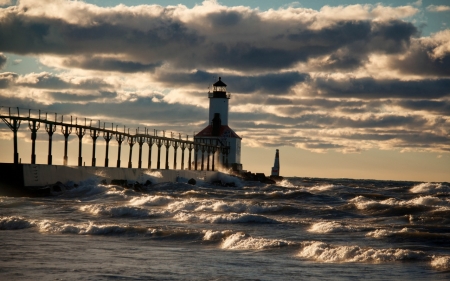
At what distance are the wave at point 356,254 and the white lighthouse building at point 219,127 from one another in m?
68.3

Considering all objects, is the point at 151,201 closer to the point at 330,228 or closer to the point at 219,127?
the point at 330,228

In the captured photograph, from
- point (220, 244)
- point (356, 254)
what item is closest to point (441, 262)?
point (356, 254)

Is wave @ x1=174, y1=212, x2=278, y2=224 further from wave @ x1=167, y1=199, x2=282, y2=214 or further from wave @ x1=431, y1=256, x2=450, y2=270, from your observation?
wave @ x1=431, y1=256, x2=450, y2=270

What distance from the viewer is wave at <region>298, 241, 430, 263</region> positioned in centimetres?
1494

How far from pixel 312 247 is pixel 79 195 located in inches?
921

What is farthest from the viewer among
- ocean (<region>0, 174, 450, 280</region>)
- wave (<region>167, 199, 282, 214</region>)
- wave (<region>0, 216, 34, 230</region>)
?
wave (<region>167, 199, 282, 214</region>)

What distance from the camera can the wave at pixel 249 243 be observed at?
16688 mm

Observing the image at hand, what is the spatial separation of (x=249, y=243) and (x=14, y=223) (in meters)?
7.29

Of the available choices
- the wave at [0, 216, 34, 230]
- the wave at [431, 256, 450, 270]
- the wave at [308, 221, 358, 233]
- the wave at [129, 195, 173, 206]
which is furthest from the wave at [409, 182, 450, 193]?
the wave at [431, 256, 450, 270]

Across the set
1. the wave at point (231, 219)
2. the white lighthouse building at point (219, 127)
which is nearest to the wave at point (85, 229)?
the wave at point (231, 219)

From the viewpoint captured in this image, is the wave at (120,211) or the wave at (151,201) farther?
the wave at (151,201)

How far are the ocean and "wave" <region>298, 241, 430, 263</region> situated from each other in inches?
0.8

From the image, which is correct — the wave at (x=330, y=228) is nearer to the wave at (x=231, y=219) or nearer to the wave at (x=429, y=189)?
the wave at (x=231, y=219)

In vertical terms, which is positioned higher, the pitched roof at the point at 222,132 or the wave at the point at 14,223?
the pitched roof at the point at 222,132
